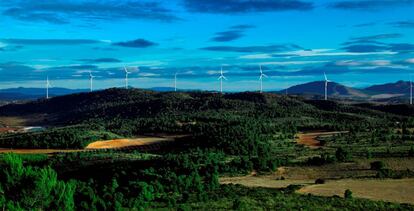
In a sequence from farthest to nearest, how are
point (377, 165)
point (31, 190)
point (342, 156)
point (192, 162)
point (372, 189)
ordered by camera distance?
point (342, 156) < point (192, 162) < point (377, 165) < point (372, 189) < point (31, 190)

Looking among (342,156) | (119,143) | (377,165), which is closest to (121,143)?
(119,143)

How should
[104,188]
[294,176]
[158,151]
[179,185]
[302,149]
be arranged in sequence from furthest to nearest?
[158,151]
[302,149]
[294,176]
[179,185]
[104,188]

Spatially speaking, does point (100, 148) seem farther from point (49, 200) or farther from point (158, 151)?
point (49, 200)

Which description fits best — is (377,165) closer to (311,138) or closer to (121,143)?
(311,138)

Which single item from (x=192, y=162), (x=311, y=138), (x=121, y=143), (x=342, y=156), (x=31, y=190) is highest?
(x=311, y=138)

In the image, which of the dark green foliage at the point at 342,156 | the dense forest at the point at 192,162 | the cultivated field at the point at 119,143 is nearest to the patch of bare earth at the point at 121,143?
the cultivated field at the point at 119,143

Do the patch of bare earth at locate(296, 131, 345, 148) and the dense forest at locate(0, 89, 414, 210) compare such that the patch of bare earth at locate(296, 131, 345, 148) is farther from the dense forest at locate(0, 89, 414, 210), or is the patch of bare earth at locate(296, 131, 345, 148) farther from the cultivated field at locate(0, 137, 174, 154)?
the cultivated field at locate(0, 137, 174, 154)

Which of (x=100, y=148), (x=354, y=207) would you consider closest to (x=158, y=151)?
(x=100, y=148)

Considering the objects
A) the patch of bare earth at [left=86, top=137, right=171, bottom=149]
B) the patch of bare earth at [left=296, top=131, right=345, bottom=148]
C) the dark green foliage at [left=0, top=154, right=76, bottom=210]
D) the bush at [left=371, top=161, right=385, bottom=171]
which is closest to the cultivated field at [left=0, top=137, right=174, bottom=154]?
the patch of bare earth at [left=86, top=137, right=171, bottom=149]
